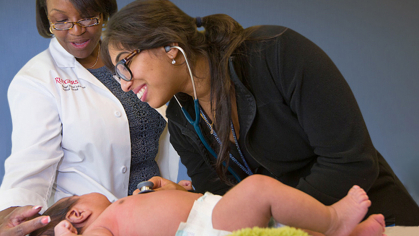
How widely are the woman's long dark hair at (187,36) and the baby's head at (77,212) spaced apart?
1.73 feet

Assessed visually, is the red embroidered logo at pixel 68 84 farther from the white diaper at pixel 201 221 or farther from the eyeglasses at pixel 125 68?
the white diaper at pixel 201 221

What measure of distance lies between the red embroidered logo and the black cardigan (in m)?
0.90

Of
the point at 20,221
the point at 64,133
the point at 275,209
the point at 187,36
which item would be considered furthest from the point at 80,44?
the point at 275,209

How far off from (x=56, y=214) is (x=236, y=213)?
0.76 meters

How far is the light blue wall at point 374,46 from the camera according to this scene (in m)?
2.88

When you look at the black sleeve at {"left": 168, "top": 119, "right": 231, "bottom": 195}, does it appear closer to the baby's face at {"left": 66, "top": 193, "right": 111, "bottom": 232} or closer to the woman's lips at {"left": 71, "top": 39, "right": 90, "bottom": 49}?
the baby's face at {"left": 66, "top": 193, "right": 111, "bottom": 232}

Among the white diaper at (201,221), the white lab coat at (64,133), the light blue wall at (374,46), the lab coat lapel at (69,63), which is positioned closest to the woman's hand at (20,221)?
the white lab coat at (64,133)

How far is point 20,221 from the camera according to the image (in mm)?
1224

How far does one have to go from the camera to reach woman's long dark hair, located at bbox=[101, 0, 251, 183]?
1.16 meters

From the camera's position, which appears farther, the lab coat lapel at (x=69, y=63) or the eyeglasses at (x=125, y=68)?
the lab coat lapel at (x=69, y=63)

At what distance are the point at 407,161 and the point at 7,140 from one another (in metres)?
3.18

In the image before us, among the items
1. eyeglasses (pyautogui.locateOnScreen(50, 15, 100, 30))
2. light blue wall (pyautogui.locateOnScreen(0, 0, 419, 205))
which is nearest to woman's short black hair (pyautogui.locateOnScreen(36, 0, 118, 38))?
eyeglasses (pyautogui.locateOnScreen(50, 15, 100, 30))

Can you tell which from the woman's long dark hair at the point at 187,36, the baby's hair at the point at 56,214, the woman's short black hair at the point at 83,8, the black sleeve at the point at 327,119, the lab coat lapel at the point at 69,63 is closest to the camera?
the black sleeve at the point at 327,119

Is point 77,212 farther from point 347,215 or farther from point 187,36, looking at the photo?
point 347,215
